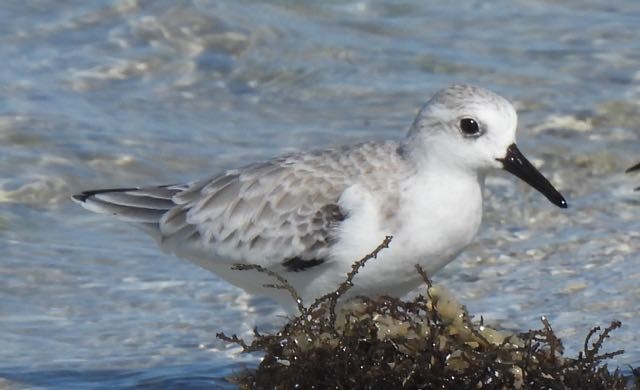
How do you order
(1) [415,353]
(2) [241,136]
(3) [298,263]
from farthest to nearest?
1. (2) [241,136]
2. (3) [298,263]
3. (1) [415,353]

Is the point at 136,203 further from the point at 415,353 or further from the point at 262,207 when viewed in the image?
the point at 415,353

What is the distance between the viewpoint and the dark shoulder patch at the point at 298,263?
548cm

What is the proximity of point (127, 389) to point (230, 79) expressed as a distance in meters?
4.43

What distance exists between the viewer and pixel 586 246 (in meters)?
7.30

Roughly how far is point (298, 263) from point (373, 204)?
1.30 ft

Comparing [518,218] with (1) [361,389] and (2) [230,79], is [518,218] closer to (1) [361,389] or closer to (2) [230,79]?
(2) [230,79]

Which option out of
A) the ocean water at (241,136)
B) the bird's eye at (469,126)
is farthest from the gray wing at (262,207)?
the ocean water at (241,136)

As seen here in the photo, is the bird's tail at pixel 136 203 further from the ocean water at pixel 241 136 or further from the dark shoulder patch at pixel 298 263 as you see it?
the dark shoulder patch at pixel 298 263

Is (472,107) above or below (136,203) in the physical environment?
above

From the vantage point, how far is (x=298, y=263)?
5543 millimetres

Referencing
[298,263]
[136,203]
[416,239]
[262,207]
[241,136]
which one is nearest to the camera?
[416,239]

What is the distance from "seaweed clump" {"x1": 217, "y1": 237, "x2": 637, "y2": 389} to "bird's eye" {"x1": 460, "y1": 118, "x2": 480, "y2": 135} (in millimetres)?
1028

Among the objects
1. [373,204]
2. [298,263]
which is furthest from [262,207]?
[373,204]

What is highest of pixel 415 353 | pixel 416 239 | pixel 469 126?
pixel 469 126
